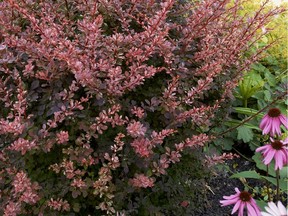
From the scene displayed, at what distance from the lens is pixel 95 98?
6.43 feet

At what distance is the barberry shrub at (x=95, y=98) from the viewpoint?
5.95 feet

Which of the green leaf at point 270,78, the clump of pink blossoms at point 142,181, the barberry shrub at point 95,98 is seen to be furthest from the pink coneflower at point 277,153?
the green leaf at point 270,78

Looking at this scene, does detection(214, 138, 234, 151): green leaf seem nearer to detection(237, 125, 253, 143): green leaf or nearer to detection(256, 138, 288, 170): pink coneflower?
detection(237, 125, 253, 143): green leaf

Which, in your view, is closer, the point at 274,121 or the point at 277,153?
the point at 277,153

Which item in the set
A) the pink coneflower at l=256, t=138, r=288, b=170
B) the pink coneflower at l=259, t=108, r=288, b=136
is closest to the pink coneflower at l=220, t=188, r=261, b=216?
the pink coneflower at l=256, t=138, r=288, b=170

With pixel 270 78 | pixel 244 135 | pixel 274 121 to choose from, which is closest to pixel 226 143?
pixel 244 135

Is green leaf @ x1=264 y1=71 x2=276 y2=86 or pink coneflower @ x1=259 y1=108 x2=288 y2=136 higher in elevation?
pink coneflower @ x1=259 y1=108 x2=288 y2=136

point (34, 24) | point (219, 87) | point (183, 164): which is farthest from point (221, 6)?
point (34, 24)

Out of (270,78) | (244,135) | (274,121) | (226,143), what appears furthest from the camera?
(270,78)

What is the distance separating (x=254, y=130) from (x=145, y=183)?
1.61 meters

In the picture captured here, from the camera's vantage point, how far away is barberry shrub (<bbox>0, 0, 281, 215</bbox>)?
1.81 m

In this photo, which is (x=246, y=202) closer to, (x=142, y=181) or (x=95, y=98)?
(x=142, y=181)

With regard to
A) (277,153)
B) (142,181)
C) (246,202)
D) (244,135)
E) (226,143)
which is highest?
(277,153)

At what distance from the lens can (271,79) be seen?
11.4ft
